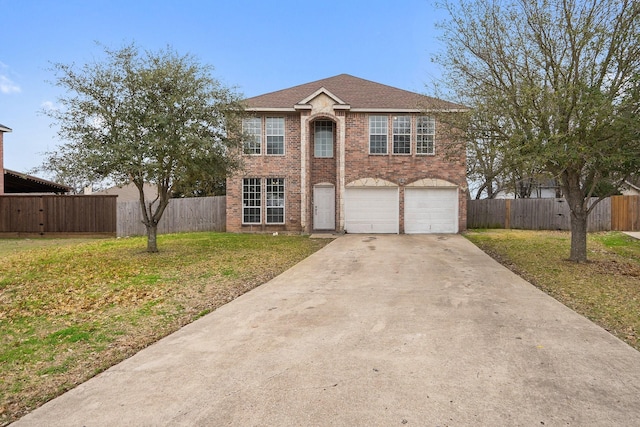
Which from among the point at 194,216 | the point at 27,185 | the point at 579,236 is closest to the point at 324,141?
the point at 194,216

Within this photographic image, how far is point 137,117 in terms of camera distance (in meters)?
10.1

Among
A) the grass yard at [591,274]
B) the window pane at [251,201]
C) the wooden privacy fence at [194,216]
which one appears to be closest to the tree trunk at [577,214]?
the grass yard at [591,274]

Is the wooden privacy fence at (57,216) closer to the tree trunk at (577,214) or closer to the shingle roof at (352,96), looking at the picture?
the shingle roof at (352,96)

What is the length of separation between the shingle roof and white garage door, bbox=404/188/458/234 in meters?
3.82

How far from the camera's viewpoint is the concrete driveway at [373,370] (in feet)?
9.53

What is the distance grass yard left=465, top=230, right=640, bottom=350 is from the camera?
5562mm

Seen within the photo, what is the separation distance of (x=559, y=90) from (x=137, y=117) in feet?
32.6

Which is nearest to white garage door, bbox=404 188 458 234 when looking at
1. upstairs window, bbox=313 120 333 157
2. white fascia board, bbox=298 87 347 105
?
upstairs window, bbox=313 120 333 157

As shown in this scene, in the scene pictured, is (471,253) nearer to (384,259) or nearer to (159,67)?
(384,259)

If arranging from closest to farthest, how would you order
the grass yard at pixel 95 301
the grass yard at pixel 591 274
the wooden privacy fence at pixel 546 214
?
the grass yard at pixel 95 301, the grass yard at pixel 591 274, the wooden privacy fence at pixel 546 214

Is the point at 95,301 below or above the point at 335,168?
below

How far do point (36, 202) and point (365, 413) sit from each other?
68.4 feet

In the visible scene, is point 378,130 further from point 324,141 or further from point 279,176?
point 279,176

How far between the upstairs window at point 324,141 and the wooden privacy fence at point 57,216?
1011cm
